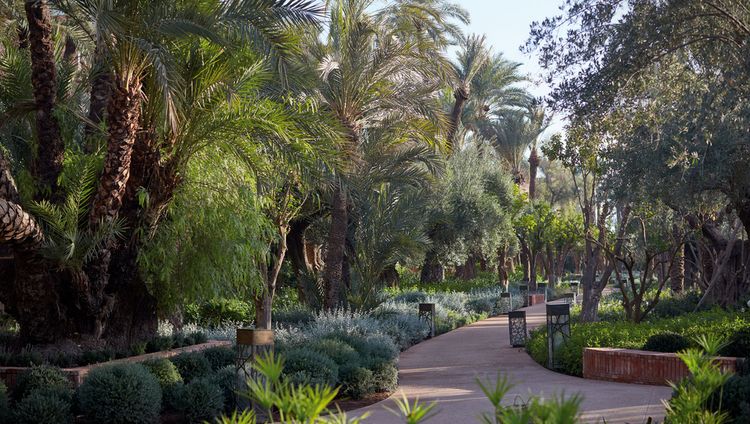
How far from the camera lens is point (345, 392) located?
1080cm

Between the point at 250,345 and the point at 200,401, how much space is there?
0.79 meters

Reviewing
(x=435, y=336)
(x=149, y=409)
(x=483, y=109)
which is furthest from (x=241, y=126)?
(x=483, y=109)

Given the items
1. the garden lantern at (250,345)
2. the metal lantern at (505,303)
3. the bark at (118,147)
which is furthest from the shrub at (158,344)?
the metal lantern at (505,303)

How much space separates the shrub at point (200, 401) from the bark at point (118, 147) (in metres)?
3.42

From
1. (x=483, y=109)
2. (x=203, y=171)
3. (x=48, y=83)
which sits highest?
Result: (x=483, y=109)

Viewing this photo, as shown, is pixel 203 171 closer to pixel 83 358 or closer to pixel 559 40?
pixel 83 358

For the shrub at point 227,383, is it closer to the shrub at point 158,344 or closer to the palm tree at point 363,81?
the shrub at point 158,344

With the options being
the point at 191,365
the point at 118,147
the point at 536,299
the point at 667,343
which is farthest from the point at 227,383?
the point at 536,299

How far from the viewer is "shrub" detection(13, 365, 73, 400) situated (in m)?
9.06

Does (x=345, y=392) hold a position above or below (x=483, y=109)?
below

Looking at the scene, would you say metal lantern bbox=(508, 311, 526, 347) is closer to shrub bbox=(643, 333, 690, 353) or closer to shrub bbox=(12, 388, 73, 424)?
shrub bbox=(643, 333, 690, 353)

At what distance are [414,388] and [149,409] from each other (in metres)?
4.11

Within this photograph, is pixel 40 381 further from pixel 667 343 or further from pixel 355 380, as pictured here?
pixel 667 343

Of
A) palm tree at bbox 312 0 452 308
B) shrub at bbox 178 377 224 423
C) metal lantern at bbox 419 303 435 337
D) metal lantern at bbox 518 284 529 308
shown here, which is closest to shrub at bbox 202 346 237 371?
shrub at bbox 178 377 224 423
